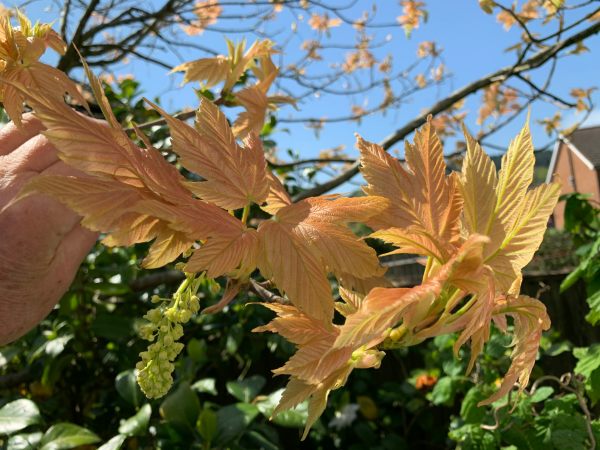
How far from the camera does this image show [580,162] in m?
20.2

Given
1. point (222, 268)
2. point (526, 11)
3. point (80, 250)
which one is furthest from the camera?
point (526, 11)

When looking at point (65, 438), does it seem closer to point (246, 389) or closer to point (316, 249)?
point (246, 389)

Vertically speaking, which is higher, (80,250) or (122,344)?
(80,250)

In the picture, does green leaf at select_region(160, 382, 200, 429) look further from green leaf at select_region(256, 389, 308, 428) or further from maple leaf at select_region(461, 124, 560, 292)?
maple leaf at select_region(461, 124, 560, 292)

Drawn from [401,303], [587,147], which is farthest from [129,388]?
[587,147]

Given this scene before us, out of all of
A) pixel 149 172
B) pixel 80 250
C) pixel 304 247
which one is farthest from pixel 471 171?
pixel 80 250

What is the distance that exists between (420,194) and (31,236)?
1.13ft

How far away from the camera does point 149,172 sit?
0.43 m

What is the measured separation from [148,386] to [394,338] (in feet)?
0.73

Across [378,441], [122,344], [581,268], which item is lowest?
[378,441]

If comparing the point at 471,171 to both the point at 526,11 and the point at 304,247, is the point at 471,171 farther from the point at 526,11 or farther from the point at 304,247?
the point at 526,11

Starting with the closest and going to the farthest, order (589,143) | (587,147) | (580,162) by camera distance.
→ (580,162)
(587,147)
(589,143)

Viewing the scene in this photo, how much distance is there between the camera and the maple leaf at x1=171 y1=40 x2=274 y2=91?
1.05 meters

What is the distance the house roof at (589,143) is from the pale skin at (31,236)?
20.9 metres
